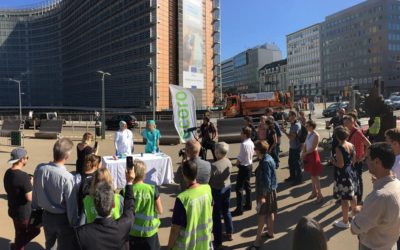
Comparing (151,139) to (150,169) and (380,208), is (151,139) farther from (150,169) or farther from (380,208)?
(380,208)

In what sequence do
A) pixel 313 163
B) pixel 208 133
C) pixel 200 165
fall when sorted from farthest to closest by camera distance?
pixel 208 133
pixel 313 163
pixel 200 165

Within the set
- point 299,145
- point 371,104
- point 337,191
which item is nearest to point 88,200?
point 337,191

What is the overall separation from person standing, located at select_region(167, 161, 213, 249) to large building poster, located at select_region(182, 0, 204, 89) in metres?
65.9

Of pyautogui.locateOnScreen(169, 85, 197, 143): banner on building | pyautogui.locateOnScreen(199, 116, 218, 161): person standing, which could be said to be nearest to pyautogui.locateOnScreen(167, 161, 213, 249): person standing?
pyautogui.locateOnScreen(169, 85, 197, 143): banner on building

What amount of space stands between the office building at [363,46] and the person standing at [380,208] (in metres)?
110

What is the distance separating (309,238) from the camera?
1.74 meters

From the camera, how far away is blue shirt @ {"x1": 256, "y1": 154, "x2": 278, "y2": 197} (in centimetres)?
574

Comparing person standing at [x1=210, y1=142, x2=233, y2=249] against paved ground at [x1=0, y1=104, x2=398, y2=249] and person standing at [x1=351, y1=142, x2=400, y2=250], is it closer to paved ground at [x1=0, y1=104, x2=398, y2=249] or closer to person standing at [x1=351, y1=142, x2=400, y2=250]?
paved ground at [x1=0, y1=104, x2=398, y2=249]

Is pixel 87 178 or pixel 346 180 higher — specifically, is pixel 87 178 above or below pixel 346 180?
above

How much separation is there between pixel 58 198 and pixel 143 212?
98 centimetres

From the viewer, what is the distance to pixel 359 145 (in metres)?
7.43

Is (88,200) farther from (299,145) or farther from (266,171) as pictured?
(299,145)

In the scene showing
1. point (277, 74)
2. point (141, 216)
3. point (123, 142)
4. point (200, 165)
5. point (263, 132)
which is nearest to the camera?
point (141, 216)

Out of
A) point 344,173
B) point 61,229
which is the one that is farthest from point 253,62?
point 61,229
